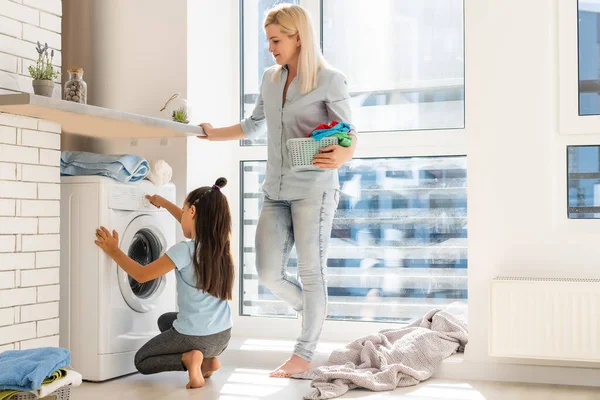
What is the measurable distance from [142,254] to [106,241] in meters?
0.32

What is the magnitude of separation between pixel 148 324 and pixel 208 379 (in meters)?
0.37

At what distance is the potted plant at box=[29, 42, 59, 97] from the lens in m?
2.67

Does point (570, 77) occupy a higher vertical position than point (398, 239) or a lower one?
higher

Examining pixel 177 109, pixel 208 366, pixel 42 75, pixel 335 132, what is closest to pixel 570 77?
pixel 335 132

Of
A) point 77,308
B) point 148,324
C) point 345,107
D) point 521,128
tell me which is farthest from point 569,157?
point 77,308

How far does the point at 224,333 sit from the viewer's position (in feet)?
10.2

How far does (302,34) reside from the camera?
10.1 ft

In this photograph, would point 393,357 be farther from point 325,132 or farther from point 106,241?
point 106,241

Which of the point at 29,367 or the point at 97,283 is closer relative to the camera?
the point at 29,367

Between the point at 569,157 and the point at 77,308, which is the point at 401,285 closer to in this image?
the point at 569,157

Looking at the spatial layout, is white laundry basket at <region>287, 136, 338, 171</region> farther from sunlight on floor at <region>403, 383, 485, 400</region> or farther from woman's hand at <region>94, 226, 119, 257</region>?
sunlight on floor at <region>403, 383, 485, 400</region>

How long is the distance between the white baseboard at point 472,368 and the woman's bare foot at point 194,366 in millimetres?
481

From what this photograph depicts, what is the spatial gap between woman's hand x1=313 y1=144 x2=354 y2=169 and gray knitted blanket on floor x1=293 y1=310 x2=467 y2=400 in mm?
817

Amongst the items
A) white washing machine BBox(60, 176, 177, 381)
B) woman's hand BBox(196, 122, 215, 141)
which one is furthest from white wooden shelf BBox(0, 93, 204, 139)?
white washing machine BBox(60, 176, 177, 381)
